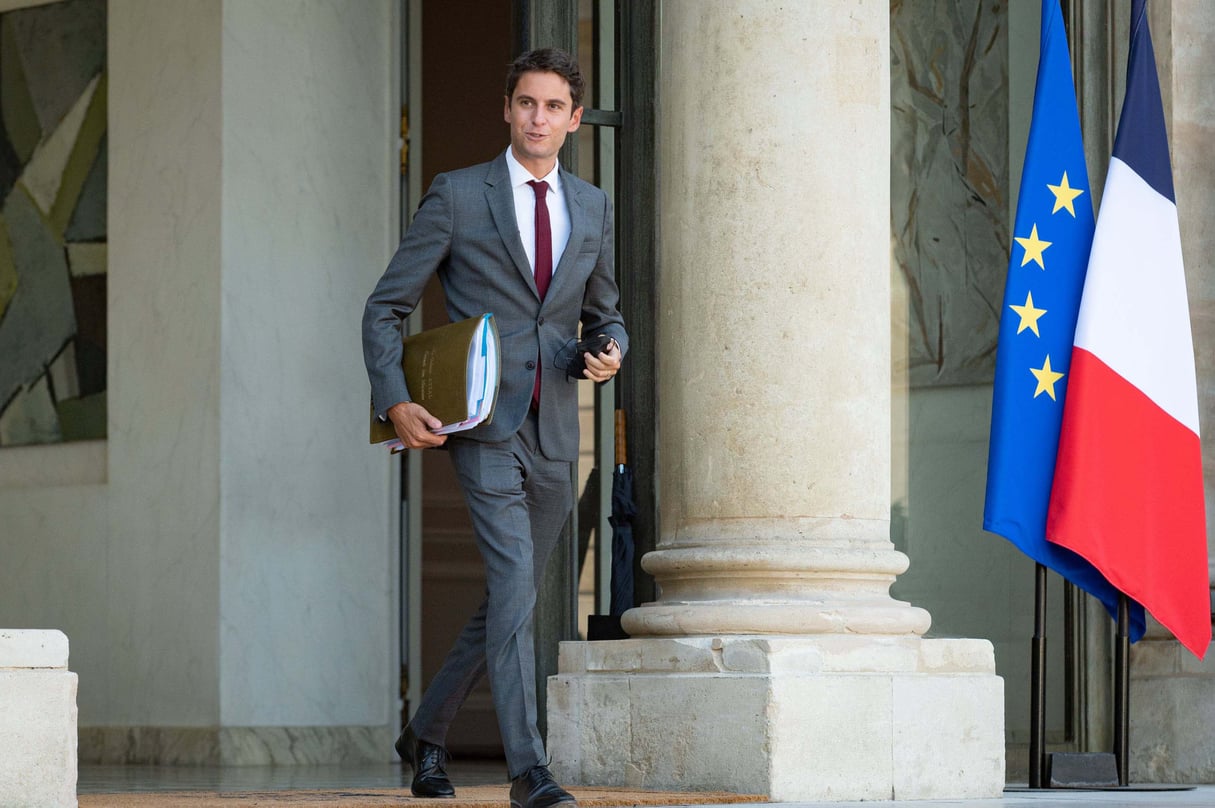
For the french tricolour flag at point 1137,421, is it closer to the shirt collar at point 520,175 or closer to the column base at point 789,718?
the column base at point 789,718

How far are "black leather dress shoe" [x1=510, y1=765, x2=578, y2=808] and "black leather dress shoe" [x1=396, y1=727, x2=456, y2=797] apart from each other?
661 mm

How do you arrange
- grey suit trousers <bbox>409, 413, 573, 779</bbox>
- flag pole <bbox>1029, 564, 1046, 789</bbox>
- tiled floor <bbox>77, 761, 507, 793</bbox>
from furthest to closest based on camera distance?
1. tiled floor <bbox>77, 761, 507, 793</bbox>
2. flag pole <bbox>1029, 564, 1046, 789</bbox>
3. grey suit trousers <bbox>409, 413, 573, 779</bbox>

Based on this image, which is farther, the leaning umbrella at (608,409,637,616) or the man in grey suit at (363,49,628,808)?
the leaning umbrella at (608,409,637,616)

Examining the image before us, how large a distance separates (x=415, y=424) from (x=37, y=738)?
111 centimetres

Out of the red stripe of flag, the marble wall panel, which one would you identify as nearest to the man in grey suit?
the red stripe of flag

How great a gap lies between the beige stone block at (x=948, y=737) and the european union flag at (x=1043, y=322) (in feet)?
2.79

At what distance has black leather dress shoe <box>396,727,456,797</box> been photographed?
5.35 meters

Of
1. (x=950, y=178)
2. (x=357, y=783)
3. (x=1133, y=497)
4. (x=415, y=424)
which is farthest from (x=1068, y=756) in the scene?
(x=415, y=424)

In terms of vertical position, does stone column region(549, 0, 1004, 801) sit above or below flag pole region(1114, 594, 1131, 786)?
above

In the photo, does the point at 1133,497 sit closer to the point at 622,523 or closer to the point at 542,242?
the point at 622,523

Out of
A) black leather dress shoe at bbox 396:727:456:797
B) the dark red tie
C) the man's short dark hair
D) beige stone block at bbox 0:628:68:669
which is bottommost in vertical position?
black leather dress shoe at bbox 396:727:456:797

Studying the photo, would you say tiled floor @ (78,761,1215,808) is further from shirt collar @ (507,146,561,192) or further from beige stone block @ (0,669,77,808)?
beige stone block @ (0,669,77,808)

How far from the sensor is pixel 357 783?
721 centimetres

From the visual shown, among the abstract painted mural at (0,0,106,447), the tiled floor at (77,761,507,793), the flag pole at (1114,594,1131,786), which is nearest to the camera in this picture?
the flag pole at (1114,594,1131,786)
